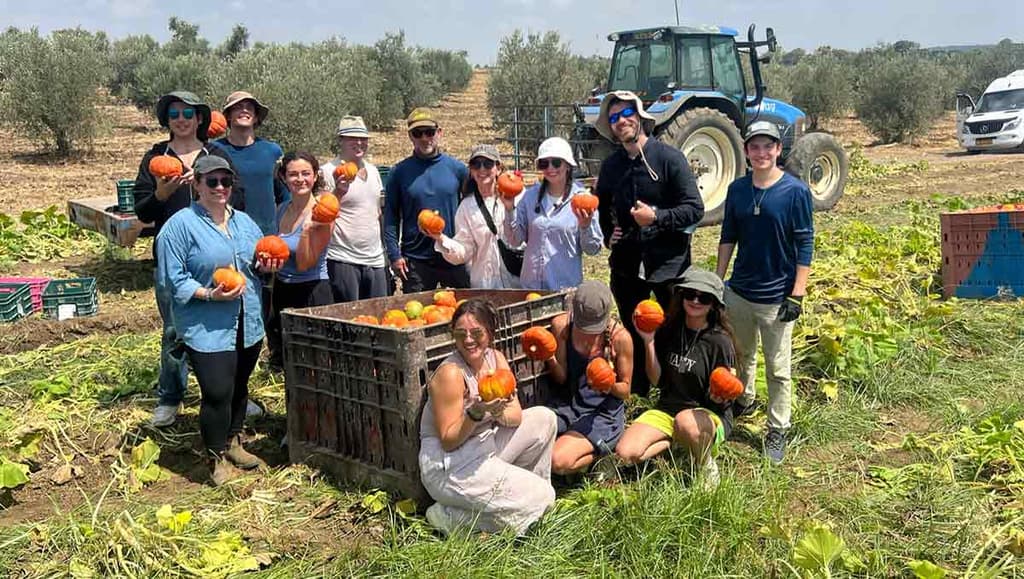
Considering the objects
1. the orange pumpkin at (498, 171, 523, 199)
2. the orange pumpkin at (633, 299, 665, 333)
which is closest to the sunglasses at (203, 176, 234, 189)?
the orange pumpkin at (498, 171, 523, 199)

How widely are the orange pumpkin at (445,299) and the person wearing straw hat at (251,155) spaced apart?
1475mm

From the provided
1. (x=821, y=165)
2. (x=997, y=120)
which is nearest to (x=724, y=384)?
(x=821, y=165)

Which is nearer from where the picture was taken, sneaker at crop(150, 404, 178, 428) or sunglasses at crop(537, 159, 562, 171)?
sunglasses at crop(537, 159, 562, 171)

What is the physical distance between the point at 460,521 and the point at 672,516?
0.96 m

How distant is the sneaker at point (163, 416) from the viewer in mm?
5320

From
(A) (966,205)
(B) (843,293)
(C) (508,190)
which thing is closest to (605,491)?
(C) (508,190)

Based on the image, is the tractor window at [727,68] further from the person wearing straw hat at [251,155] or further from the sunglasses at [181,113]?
the sunglasses at [181,113]

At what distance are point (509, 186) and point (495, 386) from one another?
1.85 meters

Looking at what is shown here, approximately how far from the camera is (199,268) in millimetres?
4395

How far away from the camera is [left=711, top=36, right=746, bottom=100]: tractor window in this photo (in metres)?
12.6

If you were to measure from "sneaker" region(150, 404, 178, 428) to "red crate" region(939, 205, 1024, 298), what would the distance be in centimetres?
684

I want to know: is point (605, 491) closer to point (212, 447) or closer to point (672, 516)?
point (672, 516)

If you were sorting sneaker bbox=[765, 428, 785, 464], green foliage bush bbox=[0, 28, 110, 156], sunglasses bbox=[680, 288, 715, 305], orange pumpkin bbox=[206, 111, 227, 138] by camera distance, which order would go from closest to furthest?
sunglasses bbox=[680, 288, 715, 305], sneaker bbox=[765, 428, 785, 464], orange pumpkin bbox=[206, 111, 227, 138], green foliage bush bbox=[0, 28, 110, 156]

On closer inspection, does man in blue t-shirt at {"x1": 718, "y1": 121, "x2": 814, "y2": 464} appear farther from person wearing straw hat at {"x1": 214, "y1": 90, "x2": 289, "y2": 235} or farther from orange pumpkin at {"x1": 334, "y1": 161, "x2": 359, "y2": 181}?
person wearing straw hat at {"x1": 214, "y1": 90, "x2": 289, "y2": 235}
